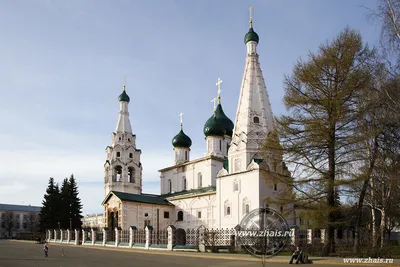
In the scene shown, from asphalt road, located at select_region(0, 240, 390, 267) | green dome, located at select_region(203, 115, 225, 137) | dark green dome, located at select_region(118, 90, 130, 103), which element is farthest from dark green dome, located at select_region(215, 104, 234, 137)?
asphalt road, located at select_region(0, 240, 390, 267)

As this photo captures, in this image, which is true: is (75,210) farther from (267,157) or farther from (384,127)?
(384,127)

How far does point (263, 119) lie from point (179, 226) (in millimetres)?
14618

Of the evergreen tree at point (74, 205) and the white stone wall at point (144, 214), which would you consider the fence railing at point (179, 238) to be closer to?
the white stone wall at point (144, 214)

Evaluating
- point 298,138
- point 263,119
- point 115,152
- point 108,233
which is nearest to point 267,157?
point 298,138

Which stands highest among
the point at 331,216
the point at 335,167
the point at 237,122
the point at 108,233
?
the point at 237,122

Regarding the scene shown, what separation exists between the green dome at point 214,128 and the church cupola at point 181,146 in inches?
202

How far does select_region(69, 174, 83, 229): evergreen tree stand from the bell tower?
1187cm

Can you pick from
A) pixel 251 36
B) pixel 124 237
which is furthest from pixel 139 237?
pixel 251 36

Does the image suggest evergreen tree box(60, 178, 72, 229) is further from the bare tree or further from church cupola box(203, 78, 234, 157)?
the bare tree

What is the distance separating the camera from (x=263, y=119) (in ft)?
108

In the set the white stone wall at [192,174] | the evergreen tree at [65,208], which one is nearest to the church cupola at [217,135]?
the white stone wall at [192,174]

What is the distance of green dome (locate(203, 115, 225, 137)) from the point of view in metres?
42.2

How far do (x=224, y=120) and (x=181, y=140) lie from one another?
242 inches

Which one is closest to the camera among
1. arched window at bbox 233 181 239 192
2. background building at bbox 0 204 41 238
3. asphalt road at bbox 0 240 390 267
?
asphalt road at bbox 0 240 390 267
